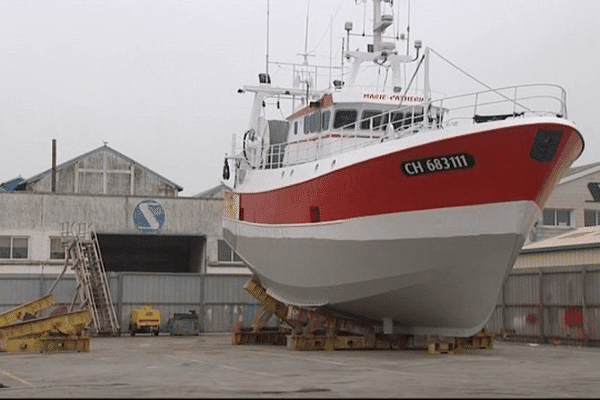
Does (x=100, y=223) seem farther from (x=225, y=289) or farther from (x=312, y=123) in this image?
(x=312, y=123)

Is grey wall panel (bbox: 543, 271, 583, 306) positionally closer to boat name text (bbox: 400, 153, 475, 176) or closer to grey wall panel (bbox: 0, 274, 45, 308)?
boat name text (bbox: 400, 153, 475, 176)

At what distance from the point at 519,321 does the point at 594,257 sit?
3722 millimetres

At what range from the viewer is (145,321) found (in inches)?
1323

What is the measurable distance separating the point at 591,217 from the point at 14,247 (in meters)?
28.3

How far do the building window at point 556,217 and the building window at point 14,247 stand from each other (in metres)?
24.9

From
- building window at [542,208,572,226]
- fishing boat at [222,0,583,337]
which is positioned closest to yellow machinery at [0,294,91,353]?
fishing boat at [222,0,583,337]

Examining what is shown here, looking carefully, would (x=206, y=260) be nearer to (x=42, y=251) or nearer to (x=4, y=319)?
(x=42, y=251)

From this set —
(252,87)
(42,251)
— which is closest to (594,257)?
(252,87)

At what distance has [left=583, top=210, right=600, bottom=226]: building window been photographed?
44156 millimetres

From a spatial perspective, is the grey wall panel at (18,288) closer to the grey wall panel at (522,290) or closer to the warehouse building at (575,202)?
the grey wall panel at (522,290)

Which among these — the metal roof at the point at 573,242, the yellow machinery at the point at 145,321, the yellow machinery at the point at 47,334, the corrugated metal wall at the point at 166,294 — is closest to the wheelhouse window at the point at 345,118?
the metal roof at the point at 573,242

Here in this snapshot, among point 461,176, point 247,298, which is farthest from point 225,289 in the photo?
point 461,176

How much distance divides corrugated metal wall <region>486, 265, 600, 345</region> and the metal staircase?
14359 mm

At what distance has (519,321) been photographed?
94.4ft
